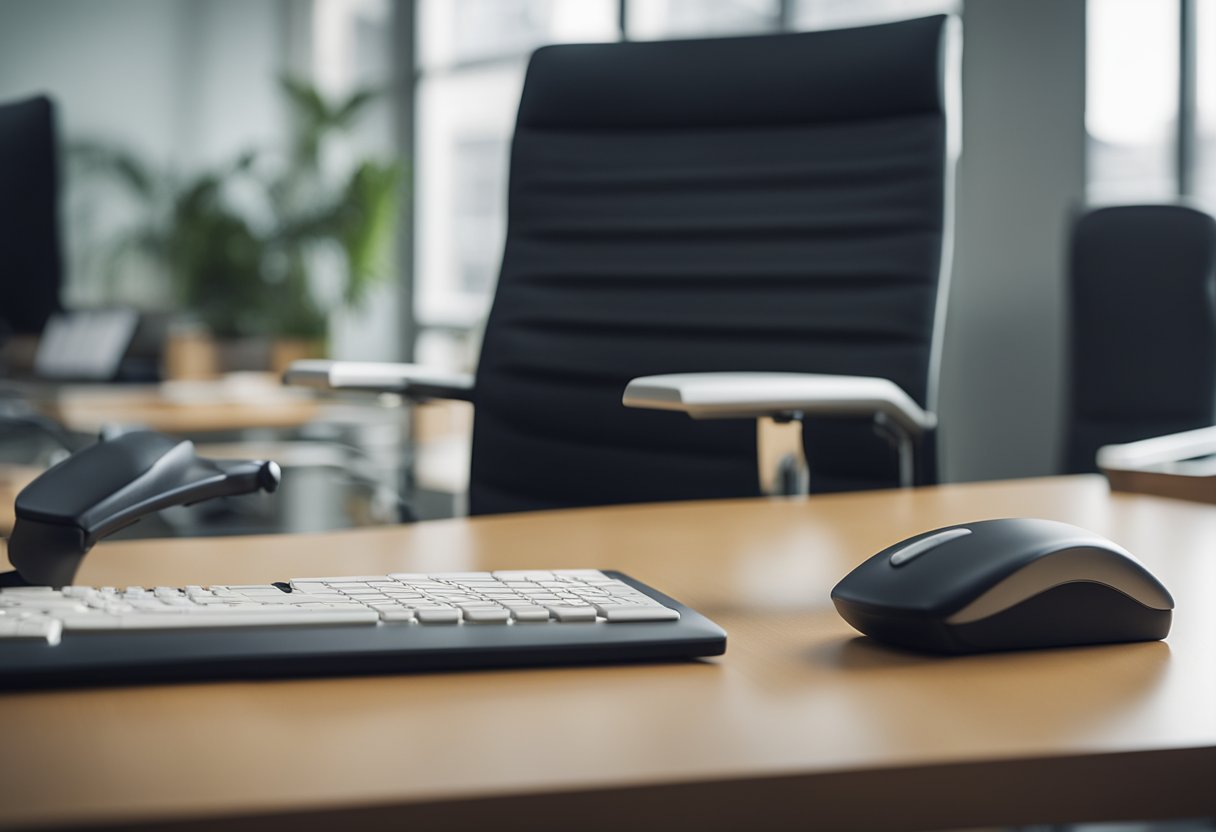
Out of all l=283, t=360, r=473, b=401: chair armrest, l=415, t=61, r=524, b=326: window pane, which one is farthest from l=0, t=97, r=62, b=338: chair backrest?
l=415, t=61, r=524, b=326: window pane

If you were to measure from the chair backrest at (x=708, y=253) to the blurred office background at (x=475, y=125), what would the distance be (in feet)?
6.37

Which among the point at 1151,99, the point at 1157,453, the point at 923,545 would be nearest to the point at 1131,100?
the point at 1151,99

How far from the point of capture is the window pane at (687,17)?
4.38 meters

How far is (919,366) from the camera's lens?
4.17 feet

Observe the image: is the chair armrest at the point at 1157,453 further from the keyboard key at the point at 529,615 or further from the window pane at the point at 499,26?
the window pane at the point at 499,26

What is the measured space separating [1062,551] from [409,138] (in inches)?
225

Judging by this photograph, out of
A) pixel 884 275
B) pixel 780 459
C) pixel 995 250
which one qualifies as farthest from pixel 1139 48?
pixel 780 459

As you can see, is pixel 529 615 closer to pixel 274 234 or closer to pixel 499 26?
pixel 499 26

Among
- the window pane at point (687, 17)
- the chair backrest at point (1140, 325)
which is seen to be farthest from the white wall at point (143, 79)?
the chair backrest at point (1140, 325)

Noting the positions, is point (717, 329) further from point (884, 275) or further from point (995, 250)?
point (995, 250)

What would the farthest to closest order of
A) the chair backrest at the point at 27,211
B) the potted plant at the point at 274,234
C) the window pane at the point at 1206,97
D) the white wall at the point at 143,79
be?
1. the white wall at the point at 143,79
2. the potted plant at the point at 274,234
3. the window pane at the point at 1206,97
4. the chair backrest at the point at 27,211

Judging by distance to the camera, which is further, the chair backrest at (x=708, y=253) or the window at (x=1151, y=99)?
the window at (x=1151, y=99)

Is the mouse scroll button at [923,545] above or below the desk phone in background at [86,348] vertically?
below

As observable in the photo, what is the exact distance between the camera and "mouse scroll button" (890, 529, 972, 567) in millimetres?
535
